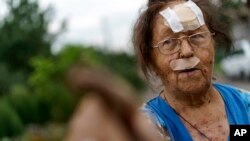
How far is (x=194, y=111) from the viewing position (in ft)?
10.1

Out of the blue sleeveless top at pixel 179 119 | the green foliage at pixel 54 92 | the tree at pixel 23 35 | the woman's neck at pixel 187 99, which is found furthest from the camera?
the tree at pixel 23 35

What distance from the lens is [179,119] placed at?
9.82ft

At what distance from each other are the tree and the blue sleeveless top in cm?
3210

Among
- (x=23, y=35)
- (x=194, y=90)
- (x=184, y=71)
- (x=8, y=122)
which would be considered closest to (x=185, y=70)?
(x=184, y=71)

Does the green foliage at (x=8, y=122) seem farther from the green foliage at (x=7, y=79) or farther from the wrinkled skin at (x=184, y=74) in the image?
the wrinkled skin at (x=184, y=74)

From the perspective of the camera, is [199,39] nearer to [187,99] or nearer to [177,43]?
[177,43]

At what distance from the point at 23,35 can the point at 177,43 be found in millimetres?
33015

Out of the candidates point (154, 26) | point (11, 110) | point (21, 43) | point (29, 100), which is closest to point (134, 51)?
point (154, 26)

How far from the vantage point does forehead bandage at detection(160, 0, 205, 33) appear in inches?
117

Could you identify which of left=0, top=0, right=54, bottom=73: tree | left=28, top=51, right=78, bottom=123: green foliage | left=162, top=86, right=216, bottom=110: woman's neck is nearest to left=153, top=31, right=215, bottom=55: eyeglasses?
left=162, top=86, right=216, bottom=110: woman's neck

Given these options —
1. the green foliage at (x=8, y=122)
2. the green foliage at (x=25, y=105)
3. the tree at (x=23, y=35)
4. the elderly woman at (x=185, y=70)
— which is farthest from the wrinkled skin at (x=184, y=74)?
the tree at (x=23, y=35)

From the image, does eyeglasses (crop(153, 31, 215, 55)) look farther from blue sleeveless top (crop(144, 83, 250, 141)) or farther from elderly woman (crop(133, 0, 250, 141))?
blue sleeveless top (crop(144, 83, 250, 141))

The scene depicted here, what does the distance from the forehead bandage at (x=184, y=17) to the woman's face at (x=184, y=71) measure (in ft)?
0.06

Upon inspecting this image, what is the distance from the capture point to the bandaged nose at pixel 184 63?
2922 millimetres
